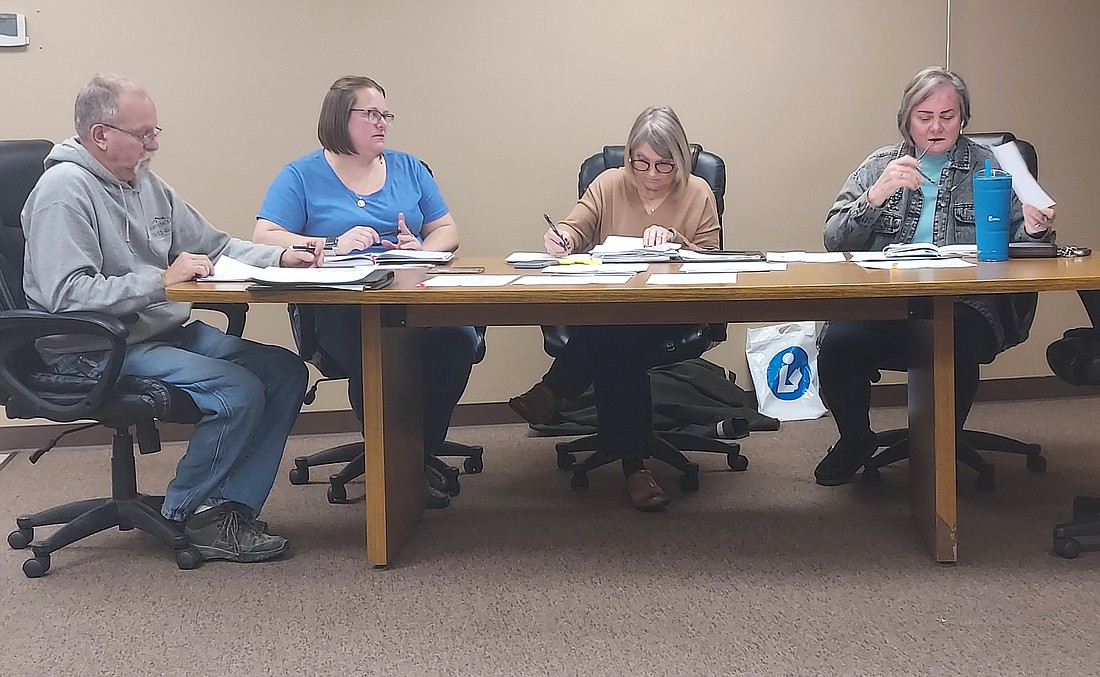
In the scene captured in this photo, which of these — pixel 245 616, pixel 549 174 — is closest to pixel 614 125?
pixel 549 174

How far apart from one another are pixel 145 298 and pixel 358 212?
78 cm

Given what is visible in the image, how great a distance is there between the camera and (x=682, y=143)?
116 inches

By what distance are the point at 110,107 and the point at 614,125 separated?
1.85 metres

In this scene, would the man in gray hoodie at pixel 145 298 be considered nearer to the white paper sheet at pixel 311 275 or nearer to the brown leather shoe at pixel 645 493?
the white paper sheet at pixel 311 275

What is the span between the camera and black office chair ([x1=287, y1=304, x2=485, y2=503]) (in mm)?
2816

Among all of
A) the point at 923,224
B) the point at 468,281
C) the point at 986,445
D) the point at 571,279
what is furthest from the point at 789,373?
the point at 468,281

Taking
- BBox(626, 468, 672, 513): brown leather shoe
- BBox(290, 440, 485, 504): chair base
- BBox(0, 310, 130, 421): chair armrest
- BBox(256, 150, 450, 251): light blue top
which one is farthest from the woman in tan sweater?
BBox(0, 310, 130, 421): chair armrest

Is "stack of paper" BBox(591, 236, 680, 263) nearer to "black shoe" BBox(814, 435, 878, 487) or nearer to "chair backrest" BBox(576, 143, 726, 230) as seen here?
"chair backrest" BBox(576, 143, 726, 230)

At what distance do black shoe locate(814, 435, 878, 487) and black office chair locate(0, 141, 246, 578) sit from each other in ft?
5.47

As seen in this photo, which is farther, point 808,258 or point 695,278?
point 808,258

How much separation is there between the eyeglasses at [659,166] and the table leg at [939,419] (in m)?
0.85

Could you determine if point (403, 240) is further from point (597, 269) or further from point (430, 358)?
point (597, 269)

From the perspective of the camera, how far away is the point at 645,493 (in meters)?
2.76

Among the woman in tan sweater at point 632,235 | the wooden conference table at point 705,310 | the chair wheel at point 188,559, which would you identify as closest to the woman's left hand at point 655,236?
the woman in tan sweater at point 632,235
